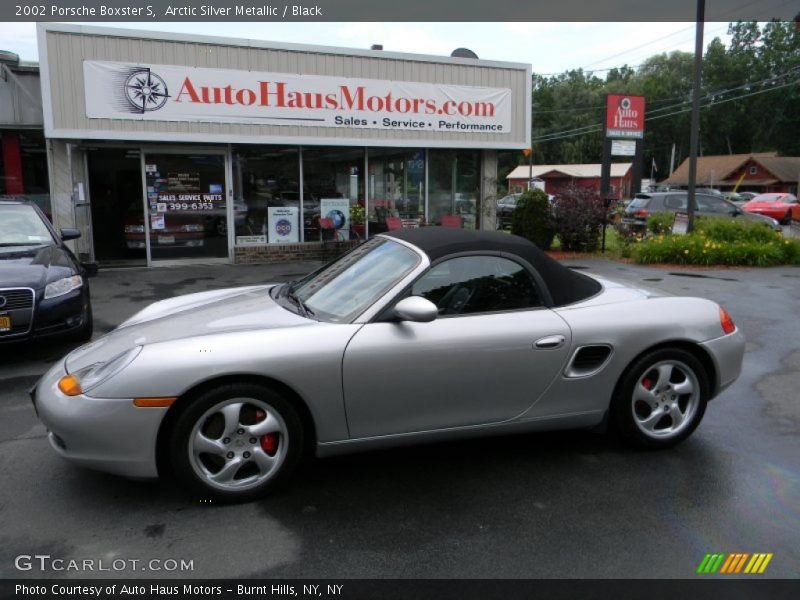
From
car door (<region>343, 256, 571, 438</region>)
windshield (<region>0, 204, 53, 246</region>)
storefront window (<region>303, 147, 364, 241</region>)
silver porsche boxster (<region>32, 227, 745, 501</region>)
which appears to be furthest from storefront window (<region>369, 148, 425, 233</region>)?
car door (<region>343, 256, 571, 438</region>)

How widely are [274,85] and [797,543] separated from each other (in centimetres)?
1231

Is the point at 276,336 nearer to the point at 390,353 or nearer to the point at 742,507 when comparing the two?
the point at 390,353

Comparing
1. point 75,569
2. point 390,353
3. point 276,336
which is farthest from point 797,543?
point 75,569

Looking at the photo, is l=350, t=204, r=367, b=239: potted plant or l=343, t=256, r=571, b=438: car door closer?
l=343, t=256, r=571, b=438: car door

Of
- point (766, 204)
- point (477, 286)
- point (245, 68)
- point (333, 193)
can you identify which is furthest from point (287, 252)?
point (766, 204)

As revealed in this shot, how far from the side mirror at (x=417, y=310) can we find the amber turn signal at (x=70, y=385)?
1.66 metres

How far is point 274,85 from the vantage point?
1319 centimetres

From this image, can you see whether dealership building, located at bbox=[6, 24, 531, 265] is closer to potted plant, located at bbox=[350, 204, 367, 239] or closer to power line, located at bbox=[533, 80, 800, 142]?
Result: potted plant, located at bbox=[350, 204, 367, 239]

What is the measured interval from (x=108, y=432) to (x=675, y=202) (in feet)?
69.7

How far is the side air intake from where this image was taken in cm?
382

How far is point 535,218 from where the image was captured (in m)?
15.0

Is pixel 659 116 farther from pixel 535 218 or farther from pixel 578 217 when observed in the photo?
pixel 535 218

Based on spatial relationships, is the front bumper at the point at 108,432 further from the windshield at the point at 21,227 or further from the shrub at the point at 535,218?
the shrub at the point at 535,218
